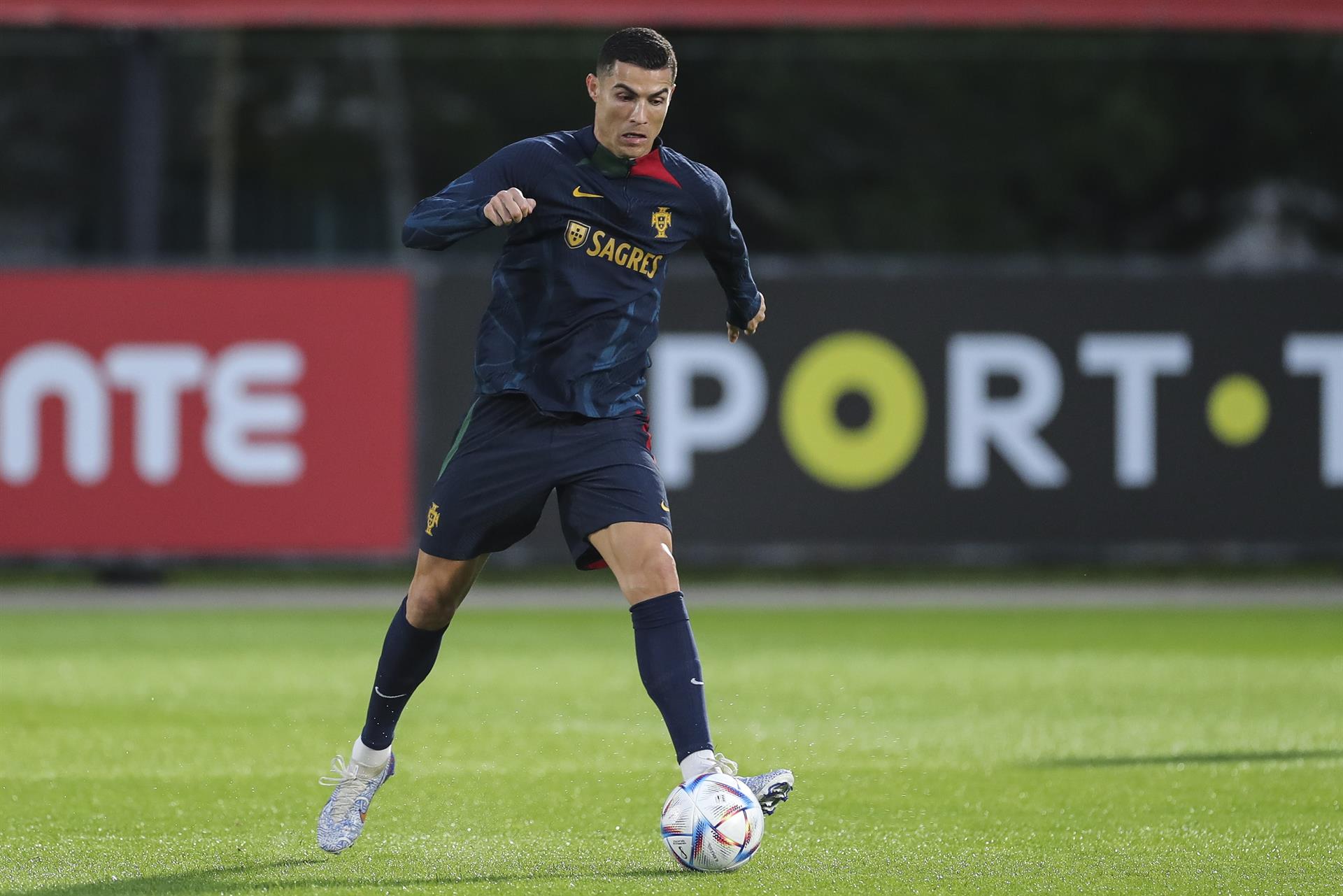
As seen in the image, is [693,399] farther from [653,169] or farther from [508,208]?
[508,208]

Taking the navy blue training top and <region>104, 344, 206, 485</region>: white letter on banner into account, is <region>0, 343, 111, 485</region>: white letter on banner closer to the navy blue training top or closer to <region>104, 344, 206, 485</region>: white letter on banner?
<region>104, 344, 206, 485</region>: white letter on banner

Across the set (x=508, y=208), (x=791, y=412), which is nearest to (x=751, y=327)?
(x=508, y=208)

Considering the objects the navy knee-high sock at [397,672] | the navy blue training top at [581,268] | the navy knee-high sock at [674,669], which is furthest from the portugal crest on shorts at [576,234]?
the navy knee-high sock at [397,672]

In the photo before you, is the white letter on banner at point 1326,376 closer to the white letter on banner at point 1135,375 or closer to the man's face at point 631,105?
the white letter on banner at point 1135,375

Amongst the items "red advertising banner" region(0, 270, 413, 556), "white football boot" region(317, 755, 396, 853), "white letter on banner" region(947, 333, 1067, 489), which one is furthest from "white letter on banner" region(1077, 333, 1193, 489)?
"white football boot" region(317, 755, 396, 853)

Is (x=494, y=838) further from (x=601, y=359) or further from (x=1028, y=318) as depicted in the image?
(x=1028, y=318)

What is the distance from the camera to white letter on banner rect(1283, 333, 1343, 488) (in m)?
14.7

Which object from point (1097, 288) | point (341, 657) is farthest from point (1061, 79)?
point (341, 657)

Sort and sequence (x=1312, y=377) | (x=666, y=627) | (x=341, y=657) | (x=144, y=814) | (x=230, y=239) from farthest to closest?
(x=230, y=239) → (x=1312, y=377) → (x=341, y=657) → (x=144, y=814) → (x=666, y=627)

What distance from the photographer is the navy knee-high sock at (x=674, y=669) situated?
5422mm

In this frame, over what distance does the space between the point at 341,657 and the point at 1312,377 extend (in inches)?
292

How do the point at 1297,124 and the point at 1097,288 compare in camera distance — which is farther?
the point at 1297,124

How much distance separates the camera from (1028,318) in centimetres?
1471

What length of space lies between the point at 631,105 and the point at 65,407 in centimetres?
950
